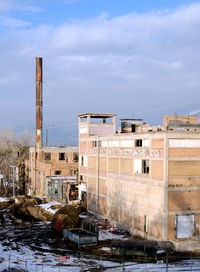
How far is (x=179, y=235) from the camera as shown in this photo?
113 ft

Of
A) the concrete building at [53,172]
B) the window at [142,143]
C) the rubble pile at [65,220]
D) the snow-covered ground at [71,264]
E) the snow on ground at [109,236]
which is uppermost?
the window at [142,143]

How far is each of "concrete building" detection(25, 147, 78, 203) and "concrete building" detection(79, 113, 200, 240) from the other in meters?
12.5

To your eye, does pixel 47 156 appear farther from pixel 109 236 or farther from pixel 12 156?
pixel 12 156

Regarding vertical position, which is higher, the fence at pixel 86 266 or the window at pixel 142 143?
the window at pixel 142 143

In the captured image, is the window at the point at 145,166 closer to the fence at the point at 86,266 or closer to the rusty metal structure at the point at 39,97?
the fence at the point at 86,266

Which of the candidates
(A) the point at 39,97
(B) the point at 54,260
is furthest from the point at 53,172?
(B) the point at 54,260

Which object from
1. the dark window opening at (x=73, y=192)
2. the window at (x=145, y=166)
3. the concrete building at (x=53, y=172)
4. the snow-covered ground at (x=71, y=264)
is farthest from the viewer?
the concrete building at (x=53, y=172)

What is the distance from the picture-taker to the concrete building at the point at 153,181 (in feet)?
113

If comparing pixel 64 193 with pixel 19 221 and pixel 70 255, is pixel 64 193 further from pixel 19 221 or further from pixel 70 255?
pixel 70 255

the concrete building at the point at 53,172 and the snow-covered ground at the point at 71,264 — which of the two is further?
the concrete building at the point at 53,172

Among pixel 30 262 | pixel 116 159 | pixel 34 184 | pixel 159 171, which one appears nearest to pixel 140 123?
pixel 116 159

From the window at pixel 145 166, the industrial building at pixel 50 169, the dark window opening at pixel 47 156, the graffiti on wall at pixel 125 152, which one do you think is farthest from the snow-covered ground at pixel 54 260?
the dark window opening at pixel 47 156

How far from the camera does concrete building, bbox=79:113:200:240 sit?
113ft

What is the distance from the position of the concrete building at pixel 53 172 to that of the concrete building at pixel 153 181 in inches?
494
